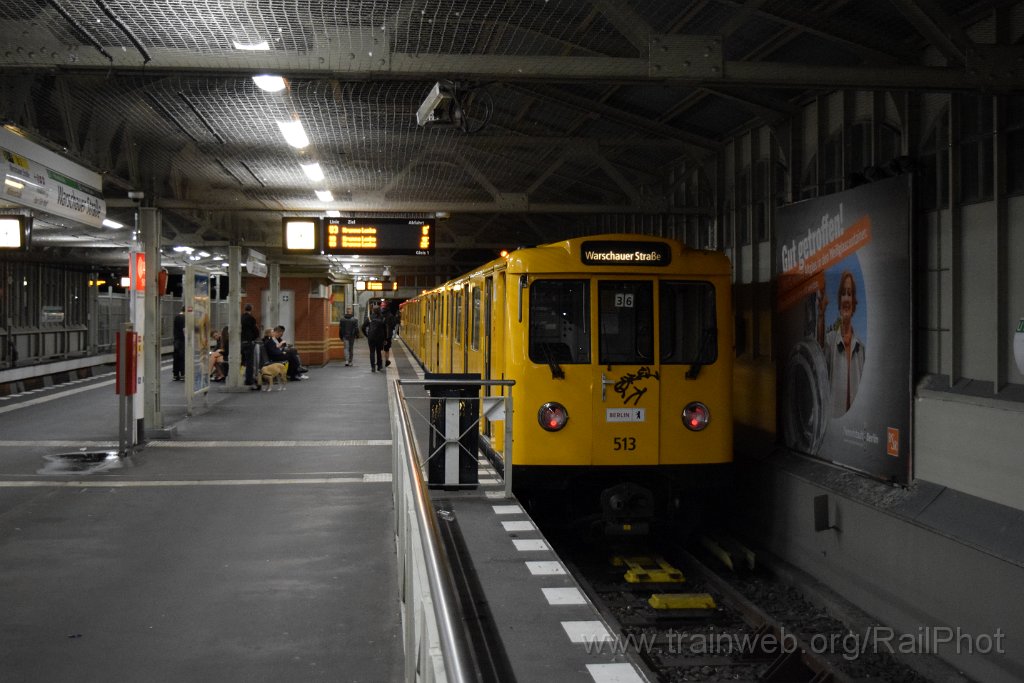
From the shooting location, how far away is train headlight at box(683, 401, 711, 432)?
886cm

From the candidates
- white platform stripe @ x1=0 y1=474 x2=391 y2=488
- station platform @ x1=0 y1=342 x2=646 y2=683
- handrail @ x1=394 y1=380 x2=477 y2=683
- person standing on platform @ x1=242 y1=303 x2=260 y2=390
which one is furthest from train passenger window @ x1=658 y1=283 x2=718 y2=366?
person standing on platform @ x1=242 y1=303 x2=260 y2=390

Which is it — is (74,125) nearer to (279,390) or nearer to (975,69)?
(975,69)

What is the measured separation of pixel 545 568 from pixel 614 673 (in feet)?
7.08

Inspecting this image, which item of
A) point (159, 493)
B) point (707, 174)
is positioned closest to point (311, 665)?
point (159, 493)

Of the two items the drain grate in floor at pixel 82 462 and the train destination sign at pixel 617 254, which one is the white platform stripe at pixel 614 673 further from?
the drain grate in floor at pixel 82 462

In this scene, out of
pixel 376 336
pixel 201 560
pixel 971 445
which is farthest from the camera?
pixel 376 336

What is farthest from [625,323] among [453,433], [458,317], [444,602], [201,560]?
[444,602]

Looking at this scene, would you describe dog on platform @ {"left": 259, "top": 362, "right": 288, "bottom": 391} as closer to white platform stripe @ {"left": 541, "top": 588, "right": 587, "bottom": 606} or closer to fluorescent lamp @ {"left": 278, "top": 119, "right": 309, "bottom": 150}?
fluorescent lamp @ {"left": 278, "top": 119, "right": 309, "bottom": 150}

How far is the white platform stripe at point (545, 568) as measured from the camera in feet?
21.3

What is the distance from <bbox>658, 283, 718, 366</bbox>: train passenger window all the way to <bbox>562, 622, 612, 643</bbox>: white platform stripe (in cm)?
393

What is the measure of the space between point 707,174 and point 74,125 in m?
8.13

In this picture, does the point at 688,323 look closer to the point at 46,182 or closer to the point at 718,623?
the point at 718,623

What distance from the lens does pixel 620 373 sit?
882cm

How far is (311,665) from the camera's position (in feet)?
16.5
